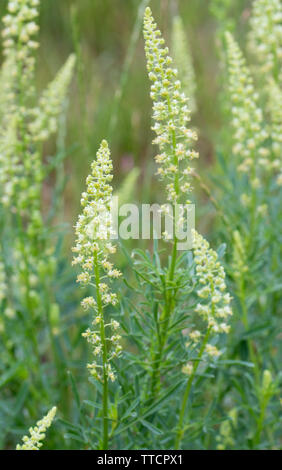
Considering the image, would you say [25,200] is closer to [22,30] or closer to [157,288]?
[22,30]

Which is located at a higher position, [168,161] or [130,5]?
[130,5]

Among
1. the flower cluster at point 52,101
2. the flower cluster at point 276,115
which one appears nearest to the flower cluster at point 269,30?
the flower cluster at point 276,115

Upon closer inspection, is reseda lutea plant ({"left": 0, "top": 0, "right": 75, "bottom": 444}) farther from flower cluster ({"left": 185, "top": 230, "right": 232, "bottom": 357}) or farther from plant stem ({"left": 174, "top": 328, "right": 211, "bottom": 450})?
flower cluster ({"left": 185, "top": 230, "right": 232, "bottom": 357})

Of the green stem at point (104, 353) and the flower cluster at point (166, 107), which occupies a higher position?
the flower cluster at point (166, 107)

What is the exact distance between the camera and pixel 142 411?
5.81 ft

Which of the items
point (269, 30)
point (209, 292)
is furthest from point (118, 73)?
point (209, 292)

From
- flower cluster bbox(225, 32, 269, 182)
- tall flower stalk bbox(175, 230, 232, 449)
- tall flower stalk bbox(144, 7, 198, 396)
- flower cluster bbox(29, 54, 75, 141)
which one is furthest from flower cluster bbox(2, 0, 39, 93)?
tall flower stalk bbox(175, 230, 232, 449)

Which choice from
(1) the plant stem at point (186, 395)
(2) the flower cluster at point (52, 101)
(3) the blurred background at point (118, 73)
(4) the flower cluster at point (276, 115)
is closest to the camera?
(1) the plant stem at point (186, 395)

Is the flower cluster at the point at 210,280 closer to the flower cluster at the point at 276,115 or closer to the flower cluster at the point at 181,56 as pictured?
the flower cluster at the point at 276,115

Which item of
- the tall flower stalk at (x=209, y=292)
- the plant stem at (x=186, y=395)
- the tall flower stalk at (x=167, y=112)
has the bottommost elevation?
the plant stem at (x=186, y=395)
